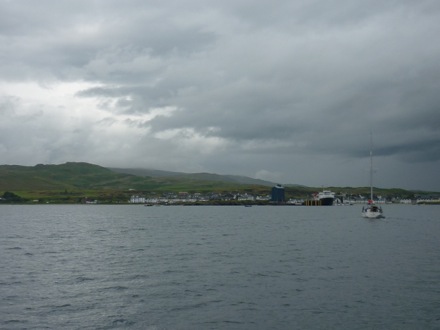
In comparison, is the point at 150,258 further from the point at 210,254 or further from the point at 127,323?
the point at 127,323

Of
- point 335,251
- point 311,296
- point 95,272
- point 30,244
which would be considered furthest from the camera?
point 30,244

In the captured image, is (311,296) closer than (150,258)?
Yes

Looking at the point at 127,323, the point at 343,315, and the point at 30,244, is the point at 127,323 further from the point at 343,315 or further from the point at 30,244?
the point at 30,244

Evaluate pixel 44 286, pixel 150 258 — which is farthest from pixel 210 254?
pixel 44 286

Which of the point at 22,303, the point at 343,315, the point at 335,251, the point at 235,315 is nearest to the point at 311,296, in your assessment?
the point at 343,315

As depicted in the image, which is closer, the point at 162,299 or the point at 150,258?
the point at 162,299

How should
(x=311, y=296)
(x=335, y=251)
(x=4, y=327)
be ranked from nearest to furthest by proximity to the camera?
(x=4, y=327) < (x=311, y=296) < (x=335, y=251)

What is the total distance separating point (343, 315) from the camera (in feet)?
106

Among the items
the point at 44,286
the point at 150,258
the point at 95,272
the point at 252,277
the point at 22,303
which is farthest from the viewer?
the point at 150,258

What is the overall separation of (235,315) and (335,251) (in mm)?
39626

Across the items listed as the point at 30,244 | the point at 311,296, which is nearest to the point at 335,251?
the point at 311,296

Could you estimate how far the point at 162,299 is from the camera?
36.7 meters

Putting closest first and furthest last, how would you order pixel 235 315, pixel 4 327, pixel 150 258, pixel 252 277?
pixel 4 327
pixel 235 315
pixel 252 277
pixel 150 258

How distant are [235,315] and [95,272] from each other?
22214mm
